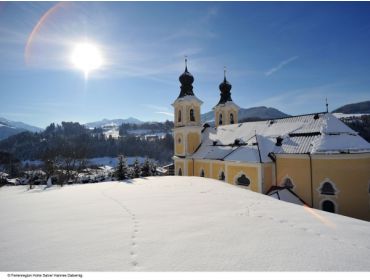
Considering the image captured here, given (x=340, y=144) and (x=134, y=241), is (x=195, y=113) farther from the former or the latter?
(x=134, y=241)

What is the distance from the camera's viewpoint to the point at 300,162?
18.2 meters

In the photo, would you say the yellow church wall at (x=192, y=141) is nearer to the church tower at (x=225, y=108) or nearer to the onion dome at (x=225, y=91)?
the church tower at (x=225, y=108)

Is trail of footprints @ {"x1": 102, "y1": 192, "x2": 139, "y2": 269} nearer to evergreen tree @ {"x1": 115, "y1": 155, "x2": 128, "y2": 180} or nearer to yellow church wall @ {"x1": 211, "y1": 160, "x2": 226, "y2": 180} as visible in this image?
yellow church wall @ {"x1": 211, "y1": 160, "x2": 226, "y2": 180}

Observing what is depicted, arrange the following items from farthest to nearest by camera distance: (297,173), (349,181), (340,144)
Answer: (297,173) → (340,144) → (349,181)

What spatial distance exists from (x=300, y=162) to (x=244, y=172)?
463 centimetres

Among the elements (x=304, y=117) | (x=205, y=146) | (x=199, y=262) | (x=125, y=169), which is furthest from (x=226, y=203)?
(x=125, y=169)

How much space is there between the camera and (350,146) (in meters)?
17.0

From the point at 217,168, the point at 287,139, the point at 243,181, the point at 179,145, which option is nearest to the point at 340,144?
the point at 287,139

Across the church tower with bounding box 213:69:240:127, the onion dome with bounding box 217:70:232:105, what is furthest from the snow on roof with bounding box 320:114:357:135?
the onion dome with bounding box 217:70:232:105

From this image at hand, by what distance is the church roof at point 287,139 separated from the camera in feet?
57.2

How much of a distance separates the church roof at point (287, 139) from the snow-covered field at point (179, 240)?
14.9 meters

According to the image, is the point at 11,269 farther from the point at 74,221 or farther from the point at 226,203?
the point at 226,203

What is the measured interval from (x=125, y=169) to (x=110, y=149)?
10841 centimetres

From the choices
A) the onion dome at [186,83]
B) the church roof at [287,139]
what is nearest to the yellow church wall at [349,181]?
the church roof at [287,139]
